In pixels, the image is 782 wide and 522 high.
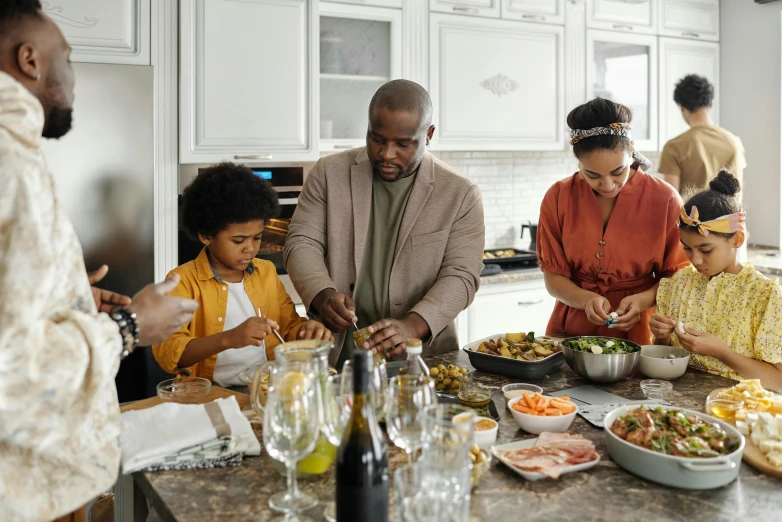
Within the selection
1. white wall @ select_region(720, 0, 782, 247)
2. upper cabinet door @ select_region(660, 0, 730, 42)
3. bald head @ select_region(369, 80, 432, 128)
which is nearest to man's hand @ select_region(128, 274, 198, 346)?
bald head @ select_region(369, 80, 432, 128)

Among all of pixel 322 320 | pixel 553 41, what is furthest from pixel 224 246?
pixel 553 41

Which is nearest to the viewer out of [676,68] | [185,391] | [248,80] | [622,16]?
[185,391]

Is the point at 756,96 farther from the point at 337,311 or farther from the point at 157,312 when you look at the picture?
the point at 157,312

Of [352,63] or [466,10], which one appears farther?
[466,10]

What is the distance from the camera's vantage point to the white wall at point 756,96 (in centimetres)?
500

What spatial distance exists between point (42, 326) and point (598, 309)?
1694 mm

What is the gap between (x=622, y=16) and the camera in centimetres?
471

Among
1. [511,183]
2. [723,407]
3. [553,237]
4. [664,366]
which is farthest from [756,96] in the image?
[723,407]

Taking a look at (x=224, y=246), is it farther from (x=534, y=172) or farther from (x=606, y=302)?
(x=534, y=172)

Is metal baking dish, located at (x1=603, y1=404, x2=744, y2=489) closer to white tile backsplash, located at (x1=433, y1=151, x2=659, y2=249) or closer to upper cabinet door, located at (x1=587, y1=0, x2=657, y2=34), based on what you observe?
white tile backsplash, located at (x1=433, y1=151, x2=659, y2=249)

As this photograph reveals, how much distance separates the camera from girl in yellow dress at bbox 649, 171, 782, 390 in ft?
6.91

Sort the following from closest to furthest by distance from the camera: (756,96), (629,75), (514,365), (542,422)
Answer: (542,422)
(514,365)
(629,75)
(756,96)

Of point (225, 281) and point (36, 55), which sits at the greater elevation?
point (36, 55)

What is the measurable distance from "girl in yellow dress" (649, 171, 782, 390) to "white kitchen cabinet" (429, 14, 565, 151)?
2089mm
